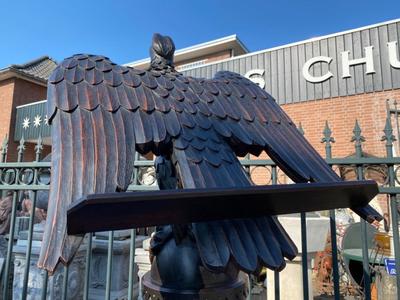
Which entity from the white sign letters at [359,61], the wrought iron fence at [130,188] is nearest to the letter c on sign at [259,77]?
the white sign letters at [359,61]

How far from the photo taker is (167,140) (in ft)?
4.01

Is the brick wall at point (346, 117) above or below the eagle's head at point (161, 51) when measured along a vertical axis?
above

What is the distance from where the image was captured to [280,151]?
1.39 meters

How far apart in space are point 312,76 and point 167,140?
331 inches

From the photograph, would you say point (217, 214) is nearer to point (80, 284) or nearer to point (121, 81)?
point (121, 81)

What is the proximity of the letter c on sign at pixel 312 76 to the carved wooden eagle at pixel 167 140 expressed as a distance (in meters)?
7.69

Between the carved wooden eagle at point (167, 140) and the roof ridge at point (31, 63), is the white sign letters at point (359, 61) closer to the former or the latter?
the carved wooden eagle at point (167, 140)

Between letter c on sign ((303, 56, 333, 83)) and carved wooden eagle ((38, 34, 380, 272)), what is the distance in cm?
769

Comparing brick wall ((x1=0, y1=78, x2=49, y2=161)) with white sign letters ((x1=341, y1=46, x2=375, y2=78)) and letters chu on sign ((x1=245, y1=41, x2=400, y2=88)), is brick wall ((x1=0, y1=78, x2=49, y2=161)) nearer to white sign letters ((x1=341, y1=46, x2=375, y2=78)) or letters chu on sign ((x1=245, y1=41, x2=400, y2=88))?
letters chu on sign ((x1=245, y1=41, x2=400, y2=88))

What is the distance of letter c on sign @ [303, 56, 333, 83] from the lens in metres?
8.39

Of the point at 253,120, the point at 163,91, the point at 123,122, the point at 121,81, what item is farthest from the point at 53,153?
the point at 253,120

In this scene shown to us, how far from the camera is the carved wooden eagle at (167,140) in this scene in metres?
0.97

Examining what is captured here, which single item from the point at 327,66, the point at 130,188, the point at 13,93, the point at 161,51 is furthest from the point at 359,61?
the point at 13,93

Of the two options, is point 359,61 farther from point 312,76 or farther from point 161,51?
point 161,51
